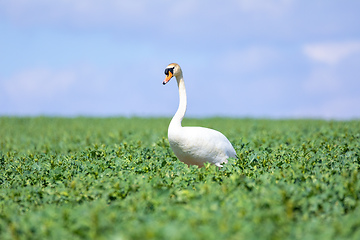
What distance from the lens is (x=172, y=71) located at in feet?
27.8

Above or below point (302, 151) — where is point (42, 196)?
below

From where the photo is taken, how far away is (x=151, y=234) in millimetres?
3994

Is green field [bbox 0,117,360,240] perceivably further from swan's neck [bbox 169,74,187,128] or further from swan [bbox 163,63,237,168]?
swan's neck [bbox 169,74,187,128]

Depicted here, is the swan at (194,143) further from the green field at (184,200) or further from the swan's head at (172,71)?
the green field at (184,200)

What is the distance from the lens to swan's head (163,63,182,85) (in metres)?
8.38

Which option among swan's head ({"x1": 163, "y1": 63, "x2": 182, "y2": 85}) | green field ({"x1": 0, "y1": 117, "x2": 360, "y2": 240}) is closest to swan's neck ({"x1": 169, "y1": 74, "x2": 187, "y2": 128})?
swan's head ({"x1": 163, "y1": 63, "x2": 182, "y2": 85})

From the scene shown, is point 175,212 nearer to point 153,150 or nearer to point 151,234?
point 151,234

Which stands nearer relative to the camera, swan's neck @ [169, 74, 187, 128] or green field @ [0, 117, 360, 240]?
green field @ [0, 117, 360, 240]

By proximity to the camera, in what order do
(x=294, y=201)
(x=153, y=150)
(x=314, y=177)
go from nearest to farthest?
(x=294, y=201) < (x=314, y=177) < (x=153, y=150)

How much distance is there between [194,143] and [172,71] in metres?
1.53

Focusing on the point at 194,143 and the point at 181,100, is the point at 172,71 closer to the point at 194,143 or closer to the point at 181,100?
the point at 181,100

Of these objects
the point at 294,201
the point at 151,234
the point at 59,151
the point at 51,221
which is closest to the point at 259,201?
the point at 294,201

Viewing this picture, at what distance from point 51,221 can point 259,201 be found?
236 cm

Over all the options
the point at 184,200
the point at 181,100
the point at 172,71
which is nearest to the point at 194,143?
the point at 181,100
